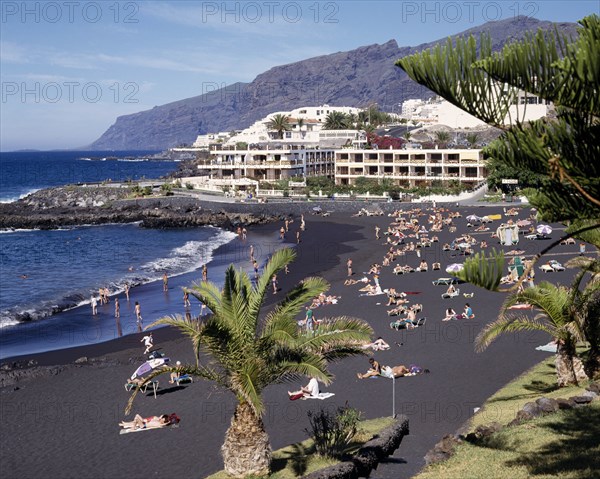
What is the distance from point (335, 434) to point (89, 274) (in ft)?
103

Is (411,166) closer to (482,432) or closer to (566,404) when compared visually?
(566,404)

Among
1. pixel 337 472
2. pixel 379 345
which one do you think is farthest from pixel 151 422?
pixel 379 345

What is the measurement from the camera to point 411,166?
70.6 metres

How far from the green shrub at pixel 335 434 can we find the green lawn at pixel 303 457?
134mm

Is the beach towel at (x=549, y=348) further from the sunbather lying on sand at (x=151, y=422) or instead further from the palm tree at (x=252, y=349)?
the sunbather lying on sand at (x=151, y=422)

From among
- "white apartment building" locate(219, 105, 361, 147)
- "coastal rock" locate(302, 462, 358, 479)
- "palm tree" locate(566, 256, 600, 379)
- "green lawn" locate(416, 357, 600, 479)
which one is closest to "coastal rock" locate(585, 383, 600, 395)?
"green lawn" locate(416, 357, 600, 479)

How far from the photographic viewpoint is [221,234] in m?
54.8

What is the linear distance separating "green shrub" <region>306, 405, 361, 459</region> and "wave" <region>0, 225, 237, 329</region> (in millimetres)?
19797

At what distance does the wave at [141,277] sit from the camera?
29531 mm

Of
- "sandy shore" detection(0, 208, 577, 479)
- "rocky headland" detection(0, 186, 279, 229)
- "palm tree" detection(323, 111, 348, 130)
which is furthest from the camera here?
"palm tree" detection(323, 111, 348, 130)

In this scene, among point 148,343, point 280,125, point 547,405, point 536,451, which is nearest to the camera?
point 536,451

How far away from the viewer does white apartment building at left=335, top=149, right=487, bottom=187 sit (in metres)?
67.7

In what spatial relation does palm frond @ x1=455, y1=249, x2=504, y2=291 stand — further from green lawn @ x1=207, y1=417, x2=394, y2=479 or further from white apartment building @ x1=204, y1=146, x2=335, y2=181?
white apartment building @ x1=204, y1=146, x2=335, y2=181

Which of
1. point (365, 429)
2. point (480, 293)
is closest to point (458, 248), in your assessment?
point (480, 293)
